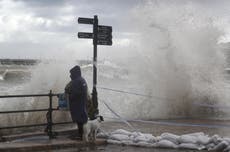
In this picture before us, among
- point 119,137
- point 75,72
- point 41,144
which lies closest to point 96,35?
point 75,72

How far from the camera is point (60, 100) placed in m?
10.4

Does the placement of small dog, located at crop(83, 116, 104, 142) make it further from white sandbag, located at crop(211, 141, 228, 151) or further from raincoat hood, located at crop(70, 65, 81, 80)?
white sandbag, located at crop(211, 141, 228, 151)

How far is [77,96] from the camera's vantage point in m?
9.98

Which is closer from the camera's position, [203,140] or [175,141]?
[203,140]

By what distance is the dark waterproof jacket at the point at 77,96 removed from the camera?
995 centimetres

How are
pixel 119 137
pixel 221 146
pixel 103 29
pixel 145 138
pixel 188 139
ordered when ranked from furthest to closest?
pixel 103 29 < pixel 119 137 < pixel 145 138 < pixel 188 139 < pixel 221 146

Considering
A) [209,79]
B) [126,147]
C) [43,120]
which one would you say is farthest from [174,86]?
[126,147]

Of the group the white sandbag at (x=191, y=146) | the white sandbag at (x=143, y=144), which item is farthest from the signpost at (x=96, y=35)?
the white sandbag at (x=191, y=146)

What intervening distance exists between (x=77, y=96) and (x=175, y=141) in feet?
7.66

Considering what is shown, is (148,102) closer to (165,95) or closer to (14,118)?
(165,95)

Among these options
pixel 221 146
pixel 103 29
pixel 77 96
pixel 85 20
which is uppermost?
pixel 85 20

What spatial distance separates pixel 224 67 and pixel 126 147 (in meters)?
9.79

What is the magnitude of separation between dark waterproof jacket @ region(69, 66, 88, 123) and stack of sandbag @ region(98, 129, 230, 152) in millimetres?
923

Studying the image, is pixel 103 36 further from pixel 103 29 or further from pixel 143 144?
pixel 143 144
